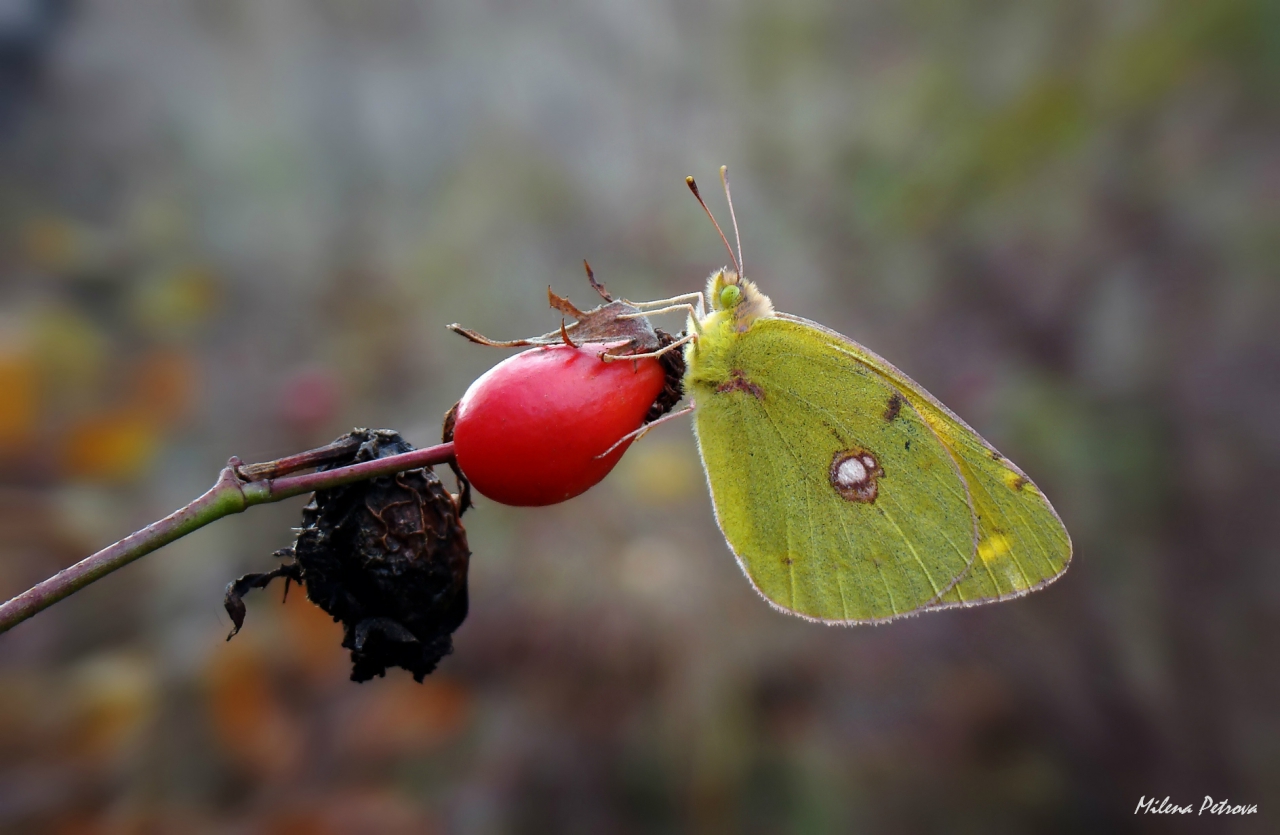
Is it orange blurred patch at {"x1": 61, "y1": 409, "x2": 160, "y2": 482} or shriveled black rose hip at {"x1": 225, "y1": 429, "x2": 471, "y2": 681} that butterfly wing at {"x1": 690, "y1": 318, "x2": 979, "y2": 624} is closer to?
shriveled black rose hip at {"x1": 225, "y1": 429, "x2": 471, "y2": 681}

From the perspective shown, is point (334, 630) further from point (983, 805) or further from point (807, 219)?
point (807, 219)

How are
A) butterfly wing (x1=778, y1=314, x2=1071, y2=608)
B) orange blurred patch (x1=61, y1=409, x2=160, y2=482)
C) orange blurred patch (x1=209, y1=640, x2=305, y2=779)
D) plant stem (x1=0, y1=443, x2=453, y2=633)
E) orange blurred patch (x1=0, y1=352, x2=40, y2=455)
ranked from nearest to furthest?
1. plant stem (x1=0, y1=443, x2=453, y2=633)
2. butterfly wing (x1=778, y1=314, x2=1071, y2=608)
3. orange blurred patch (x1=209, y1=640, x2=305, y2=779)
4. orange blurred patch (x1=0, y1=352, x2=40, y2=455)
5. orange blurred patch (x1=61, y1=409, x2=160, y2=482)

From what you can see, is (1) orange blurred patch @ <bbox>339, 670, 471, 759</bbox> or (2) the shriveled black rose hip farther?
(1) orange blurred patch @ <bbox>339, 670, 471, 759</bbox>

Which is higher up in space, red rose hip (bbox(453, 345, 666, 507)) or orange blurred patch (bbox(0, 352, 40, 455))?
orange blurred patch (bbox(0, 352, 40, 455))

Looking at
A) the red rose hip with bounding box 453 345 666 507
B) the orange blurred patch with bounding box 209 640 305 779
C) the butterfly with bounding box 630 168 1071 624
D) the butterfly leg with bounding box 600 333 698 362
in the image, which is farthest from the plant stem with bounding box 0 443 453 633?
the orange blurred patch with bounding box 209 640 305 779

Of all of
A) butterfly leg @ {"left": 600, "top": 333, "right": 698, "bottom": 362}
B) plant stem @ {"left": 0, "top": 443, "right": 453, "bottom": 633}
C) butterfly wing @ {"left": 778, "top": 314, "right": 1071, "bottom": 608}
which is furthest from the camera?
butterfly wing @ {"left": 778, "top": 314, "right": 1071, "bottom": 608}

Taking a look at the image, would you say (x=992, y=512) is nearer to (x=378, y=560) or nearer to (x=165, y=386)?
(x=378, y=560)

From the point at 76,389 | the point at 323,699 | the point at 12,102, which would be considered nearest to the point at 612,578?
the point at 323,699
